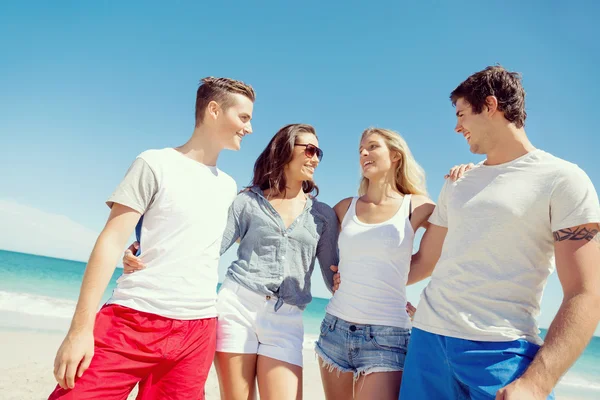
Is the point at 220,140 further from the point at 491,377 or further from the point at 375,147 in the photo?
the point at 491,377

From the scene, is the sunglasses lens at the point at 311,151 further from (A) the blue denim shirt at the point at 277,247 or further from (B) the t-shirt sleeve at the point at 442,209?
(B) the t-shirt sleeve at the point at 442,209

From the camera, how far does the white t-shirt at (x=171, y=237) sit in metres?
2.67

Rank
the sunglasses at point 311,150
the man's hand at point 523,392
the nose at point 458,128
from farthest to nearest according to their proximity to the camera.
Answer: the sunglasses at point 311,150 < the nose at point 458,128 < the man's hand at point 523,392

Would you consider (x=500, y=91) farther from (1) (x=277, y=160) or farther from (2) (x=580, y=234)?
(1) (x=277, y=160)

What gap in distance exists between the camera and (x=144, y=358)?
2596mm

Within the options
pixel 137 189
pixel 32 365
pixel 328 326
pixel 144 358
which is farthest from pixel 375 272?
pixel 32 365

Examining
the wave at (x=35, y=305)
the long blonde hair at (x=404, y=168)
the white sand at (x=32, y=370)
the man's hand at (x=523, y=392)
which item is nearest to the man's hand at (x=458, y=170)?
the long blonde hair at (x=404, y=168)

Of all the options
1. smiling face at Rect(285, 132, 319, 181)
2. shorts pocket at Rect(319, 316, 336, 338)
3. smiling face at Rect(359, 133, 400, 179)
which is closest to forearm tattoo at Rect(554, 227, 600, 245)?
shorts pocket at Rect(319, 316, 336, 338)

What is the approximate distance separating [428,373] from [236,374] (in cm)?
144

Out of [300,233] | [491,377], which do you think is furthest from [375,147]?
[491,377]

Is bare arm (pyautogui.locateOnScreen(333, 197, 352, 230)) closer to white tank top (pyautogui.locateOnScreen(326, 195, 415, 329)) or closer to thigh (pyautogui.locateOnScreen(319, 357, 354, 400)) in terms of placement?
white tank top (pyautogui.locateOnScreen(326, 195, 415, 329))

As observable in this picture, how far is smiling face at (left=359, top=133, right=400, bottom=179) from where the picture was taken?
386 cm

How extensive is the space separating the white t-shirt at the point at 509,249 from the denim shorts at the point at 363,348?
0.62 m

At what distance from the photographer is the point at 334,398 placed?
10.6 ft
